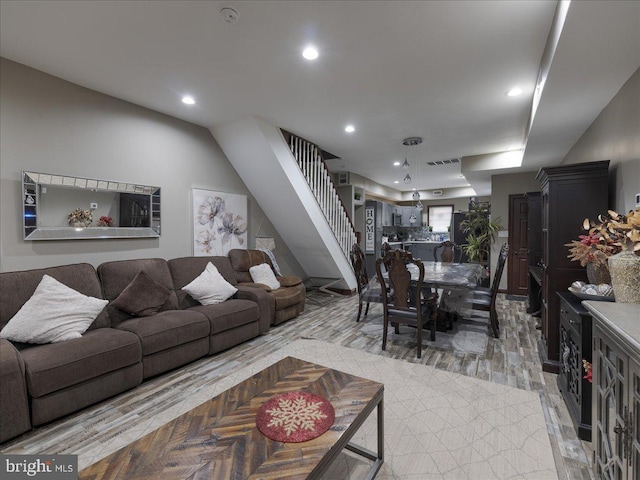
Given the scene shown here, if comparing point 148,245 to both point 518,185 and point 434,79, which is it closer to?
point 434,79

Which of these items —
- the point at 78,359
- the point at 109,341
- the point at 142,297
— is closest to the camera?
the point at 78,359

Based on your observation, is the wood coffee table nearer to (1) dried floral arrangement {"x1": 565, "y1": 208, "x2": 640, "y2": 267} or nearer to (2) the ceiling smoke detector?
(1) dried floral arrangement {"x1": 565, "y1": 208, "x2": 640, "y2": 267}

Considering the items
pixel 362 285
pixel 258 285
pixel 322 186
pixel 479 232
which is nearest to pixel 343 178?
pixel 322 186

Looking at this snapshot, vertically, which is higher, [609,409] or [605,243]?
[605,243]

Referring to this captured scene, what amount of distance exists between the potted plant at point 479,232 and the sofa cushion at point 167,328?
5.64m

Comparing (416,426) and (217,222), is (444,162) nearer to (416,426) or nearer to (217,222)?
(217,222)

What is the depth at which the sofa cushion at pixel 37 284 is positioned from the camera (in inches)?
96.0

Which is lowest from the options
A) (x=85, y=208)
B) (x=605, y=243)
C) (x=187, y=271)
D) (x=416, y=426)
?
(x=416, y=426)

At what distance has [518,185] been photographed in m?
6.09

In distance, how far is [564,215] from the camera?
2711 mm

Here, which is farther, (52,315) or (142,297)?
(142,297)

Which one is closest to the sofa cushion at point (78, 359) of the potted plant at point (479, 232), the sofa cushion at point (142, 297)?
the sofa cushion at point (142, 297)

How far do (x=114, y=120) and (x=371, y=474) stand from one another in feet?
13.7

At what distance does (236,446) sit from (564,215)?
3107 millimetres
